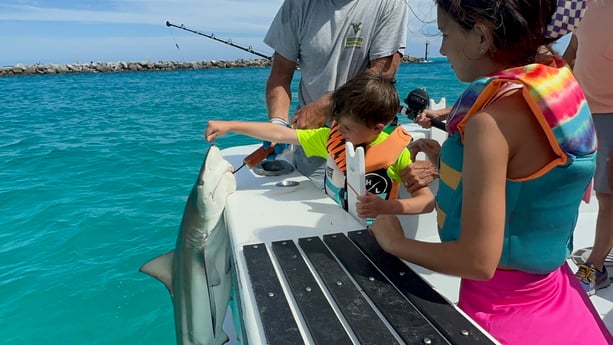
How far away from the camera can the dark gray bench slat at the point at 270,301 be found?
112cm

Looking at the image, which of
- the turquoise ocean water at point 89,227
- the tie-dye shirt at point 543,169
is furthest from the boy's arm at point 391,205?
the turquoise ocean water at point 89,227

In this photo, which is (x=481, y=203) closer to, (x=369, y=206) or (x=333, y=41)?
(x=369, y=206)

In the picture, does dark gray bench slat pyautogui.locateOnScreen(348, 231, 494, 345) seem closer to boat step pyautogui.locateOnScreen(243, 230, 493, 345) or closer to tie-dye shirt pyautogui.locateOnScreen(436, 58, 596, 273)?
boat step pyautogui.locateOnScreen(243, 230, 493, 345)

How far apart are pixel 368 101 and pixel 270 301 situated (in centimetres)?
111

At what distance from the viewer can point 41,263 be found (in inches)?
199

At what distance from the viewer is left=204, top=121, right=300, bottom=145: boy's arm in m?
2.29

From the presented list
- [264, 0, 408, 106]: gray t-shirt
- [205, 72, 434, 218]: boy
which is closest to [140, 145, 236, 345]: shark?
[205, 72, 434, 218]: boy

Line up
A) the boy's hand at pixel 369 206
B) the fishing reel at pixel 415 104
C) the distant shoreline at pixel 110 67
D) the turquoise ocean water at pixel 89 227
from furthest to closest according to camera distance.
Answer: the distant shoreline at pixel 110 67, the turquoise ocean water at pixel 89 227, the fishing reel at pixel 415 104, the boy's hand at pixel 369 206

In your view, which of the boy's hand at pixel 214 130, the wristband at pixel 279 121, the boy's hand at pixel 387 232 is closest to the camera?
the boy's hand at pixel 387 232

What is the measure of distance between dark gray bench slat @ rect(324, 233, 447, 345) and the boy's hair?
72 centimetres

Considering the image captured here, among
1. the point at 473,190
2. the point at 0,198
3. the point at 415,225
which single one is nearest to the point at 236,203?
the point at 415,225

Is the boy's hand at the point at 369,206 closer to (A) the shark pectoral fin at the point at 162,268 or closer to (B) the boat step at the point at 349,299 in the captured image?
(B) the boat step at the point at 349,299

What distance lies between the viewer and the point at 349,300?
1.22 meters

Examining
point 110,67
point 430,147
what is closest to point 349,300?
point 430,147
